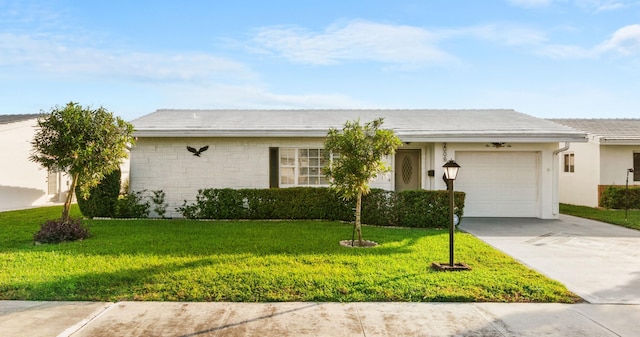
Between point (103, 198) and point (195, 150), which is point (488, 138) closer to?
point (195, 150)

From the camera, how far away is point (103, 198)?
11.9 meters

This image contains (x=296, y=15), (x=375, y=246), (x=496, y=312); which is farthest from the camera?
(x=296, y=15)

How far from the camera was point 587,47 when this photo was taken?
40.3ft

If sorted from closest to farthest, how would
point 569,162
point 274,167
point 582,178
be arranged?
point 274,167 < point 582,178 < point 569,162

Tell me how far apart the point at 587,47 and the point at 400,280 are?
10.7m

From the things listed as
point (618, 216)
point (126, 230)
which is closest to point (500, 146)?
point (618, 216)

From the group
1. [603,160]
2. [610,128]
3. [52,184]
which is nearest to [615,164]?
[603,160]

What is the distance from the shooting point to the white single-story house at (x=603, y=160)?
16.3 meters

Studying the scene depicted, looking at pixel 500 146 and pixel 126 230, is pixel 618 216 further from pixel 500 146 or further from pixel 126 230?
pixel 126 230

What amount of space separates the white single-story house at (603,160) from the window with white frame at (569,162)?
3.7 inches

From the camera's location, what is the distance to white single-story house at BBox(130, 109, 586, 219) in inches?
472

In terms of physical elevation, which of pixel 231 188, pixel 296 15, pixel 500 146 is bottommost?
pixel 231 188

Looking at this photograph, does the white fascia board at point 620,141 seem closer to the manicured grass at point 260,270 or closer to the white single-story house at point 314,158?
the white single-story house at point 314,158

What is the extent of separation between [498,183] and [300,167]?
6065mm
